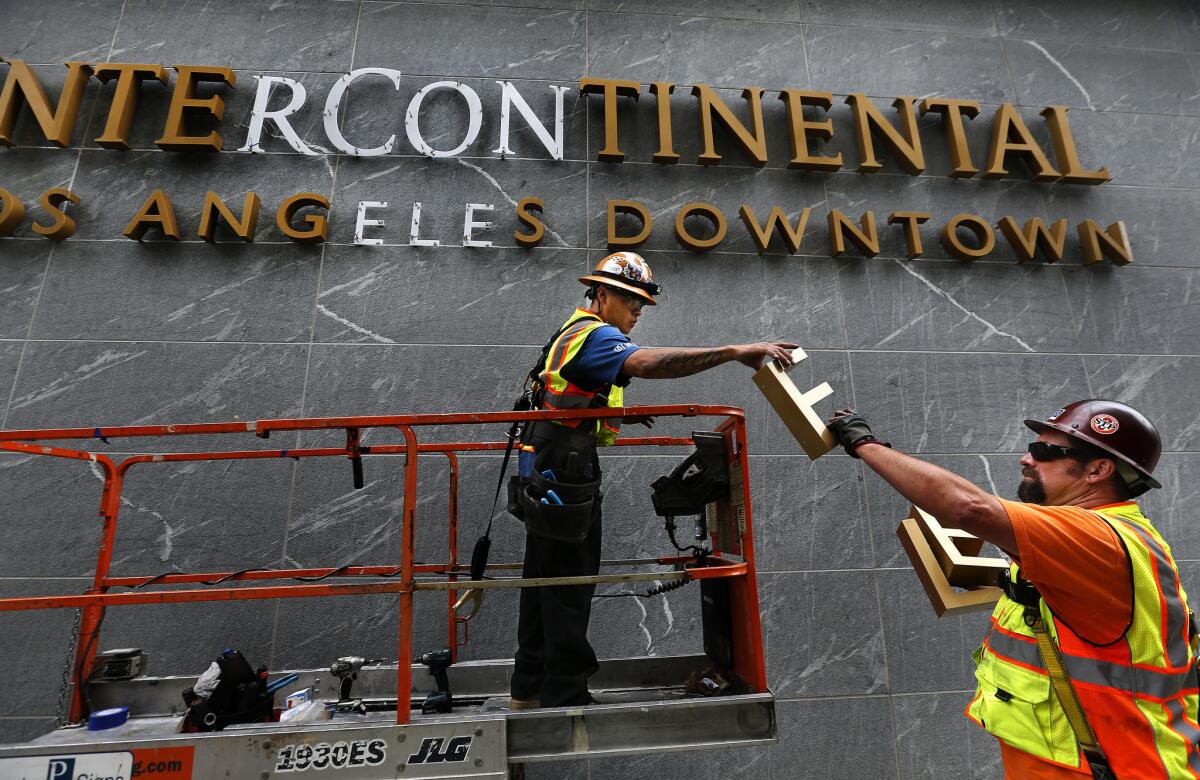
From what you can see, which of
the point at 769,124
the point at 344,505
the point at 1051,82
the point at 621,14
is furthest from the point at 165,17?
the point at 1051,82

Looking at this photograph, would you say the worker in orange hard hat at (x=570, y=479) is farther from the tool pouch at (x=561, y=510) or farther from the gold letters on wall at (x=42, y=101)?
the gold letters on wall at (x=42, y=101)

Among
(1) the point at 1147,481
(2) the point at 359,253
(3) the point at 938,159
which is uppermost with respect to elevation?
(3) the point at 938,159

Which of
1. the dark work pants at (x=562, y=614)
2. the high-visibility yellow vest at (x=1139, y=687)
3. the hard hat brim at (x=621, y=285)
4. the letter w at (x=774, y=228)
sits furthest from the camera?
the letter w at (x=774, y=228)

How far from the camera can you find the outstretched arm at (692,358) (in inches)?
106

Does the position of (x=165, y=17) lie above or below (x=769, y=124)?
above

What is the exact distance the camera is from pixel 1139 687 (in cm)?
200

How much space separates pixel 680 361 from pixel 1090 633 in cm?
169

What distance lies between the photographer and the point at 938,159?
600cm

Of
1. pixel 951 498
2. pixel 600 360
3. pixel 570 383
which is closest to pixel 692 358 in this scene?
pixel 600 360

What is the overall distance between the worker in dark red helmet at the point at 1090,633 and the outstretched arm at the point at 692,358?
63cm

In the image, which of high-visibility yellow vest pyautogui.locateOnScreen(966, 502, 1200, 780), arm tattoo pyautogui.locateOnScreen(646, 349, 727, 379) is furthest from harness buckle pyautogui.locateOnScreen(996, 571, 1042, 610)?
arm tattoo pyautogui.locateOnScreen(646, 349, 727, 379)

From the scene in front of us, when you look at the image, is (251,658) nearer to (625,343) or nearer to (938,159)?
(625,343)

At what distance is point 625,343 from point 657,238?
2.83 meters

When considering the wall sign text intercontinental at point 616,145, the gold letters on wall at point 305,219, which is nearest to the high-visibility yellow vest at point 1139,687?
the wall sign text intercontinental at point 616,145
